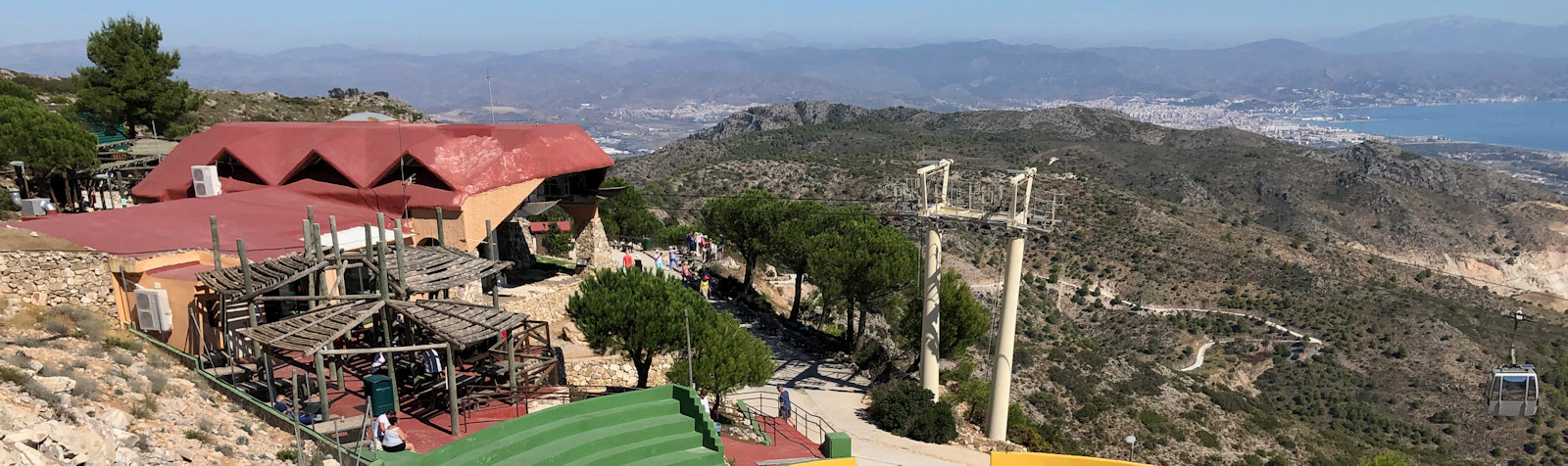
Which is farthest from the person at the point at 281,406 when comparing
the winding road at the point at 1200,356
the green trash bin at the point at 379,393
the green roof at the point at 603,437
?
the winding road at the point at 1200,356

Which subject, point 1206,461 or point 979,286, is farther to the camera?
point 979,286

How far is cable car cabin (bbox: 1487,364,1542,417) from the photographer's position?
2386 centimetres

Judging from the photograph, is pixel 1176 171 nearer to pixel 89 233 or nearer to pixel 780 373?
pixel 780 373

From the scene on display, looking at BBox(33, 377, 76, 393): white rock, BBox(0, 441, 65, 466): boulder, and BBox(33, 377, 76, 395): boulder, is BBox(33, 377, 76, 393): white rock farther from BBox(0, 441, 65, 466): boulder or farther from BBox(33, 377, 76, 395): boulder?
BBox(0, 441, 65, 466): boulder

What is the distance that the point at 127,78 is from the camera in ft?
124

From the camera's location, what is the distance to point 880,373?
95.3 ft

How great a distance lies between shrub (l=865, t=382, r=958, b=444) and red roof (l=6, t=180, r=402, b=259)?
47.9ft

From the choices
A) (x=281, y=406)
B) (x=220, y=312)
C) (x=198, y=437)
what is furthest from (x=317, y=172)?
(x=198, y=437)

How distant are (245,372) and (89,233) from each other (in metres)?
5.46

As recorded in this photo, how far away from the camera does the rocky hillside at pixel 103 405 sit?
927cm

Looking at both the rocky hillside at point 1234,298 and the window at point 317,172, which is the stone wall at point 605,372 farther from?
the rocky hillside at point 1234,298

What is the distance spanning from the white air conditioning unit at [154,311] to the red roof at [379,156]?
8.50m

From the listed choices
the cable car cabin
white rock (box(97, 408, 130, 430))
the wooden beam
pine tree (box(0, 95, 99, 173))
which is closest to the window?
pine tree (box(0, 95, 99, 173))

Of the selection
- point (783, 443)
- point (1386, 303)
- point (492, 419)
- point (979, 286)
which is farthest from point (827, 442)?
point (1386, 303)
